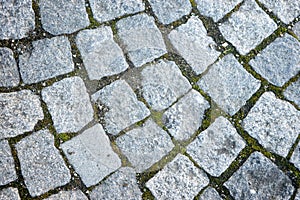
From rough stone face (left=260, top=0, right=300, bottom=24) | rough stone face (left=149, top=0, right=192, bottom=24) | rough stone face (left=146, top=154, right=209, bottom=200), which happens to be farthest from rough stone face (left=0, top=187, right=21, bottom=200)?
rough stone face (left=260, top=0, right=300, bottom=24)

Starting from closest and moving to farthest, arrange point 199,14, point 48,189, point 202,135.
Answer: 1. point 48,189
2. point 202,135
3. point 199,14

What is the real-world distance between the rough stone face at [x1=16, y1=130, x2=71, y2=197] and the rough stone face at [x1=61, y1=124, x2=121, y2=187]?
0.24 feet

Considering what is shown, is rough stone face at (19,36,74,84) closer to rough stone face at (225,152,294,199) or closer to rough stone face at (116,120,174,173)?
rough stone face at (116,120,174,173)

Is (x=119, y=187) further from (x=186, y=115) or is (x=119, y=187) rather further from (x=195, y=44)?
(x=195, y=44)

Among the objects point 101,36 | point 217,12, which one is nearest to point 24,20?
point 101,36

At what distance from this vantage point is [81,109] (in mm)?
2596

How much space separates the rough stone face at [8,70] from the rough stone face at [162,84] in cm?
81

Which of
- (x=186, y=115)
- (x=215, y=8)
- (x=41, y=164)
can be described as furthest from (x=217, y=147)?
(x=41, y=164)

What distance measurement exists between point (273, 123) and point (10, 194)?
1.68 metres

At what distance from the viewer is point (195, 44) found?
276 centimetres

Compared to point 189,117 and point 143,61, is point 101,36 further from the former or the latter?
point 189,117

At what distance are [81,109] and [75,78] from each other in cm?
21

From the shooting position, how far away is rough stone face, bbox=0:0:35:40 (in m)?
2.65

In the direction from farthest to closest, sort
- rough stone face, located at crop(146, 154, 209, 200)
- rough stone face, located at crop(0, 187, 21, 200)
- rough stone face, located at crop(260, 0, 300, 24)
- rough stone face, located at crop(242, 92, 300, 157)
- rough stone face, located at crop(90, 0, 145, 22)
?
rough stone face, located at crop(260, 0, 300, 24) < rough stone face, located at crop(90, 0, 145, 22) < rough stone face, located at crop(242, 92, 300, 157) < rough stone face, located at crop(146, 154, 209, 200) < rough stone face, located at crop(0, 187, 21, 200)
